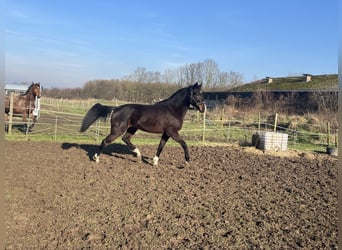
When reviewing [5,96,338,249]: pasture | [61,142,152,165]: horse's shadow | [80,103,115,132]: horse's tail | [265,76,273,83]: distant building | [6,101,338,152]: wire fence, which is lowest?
[5,96,338,249]: pasture

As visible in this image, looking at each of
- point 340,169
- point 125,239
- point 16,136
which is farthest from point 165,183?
point 16,136

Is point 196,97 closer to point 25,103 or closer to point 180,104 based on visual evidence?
point 180,104

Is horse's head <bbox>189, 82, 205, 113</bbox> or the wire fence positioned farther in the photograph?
the wire fence

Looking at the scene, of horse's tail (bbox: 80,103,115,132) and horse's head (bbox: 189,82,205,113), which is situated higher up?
horse's head (bbox: 189,82,205,113)

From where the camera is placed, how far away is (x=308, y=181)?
6664 mm

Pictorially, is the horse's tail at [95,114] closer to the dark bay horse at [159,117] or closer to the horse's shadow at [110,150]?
the dark bay horse at [159,117]

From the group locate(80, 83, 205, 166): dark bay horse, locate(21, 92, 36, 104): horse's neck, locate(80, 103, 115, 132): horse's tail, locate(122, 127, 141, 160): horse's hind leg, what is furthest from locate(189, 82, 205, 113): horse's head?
locate(21, 92, 36, 104): horse's neck

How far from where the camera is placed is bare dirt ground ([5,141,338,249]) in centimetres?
348

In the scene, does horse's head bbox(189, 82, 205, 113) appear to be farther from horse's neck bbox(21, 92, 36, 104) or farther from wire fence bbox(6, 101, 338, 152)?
horse's neck bbox(21, 92, 36, 104)

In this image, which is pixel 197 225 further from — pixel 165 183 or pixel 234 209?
pixel 165 183

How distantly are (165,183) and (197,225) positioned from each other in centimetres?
203

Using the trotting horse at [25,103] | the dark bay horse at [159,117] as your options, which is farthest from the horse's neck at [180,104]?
the trotting horse at [25,103]

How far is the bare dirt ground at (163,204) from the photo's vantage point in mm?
3477

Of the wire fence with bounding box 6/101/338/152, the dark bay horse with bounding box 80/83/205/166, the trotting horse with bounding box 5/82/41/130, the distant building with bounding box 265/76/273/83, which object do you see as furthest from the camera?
the distant building with bounding box 265/76/273/83
